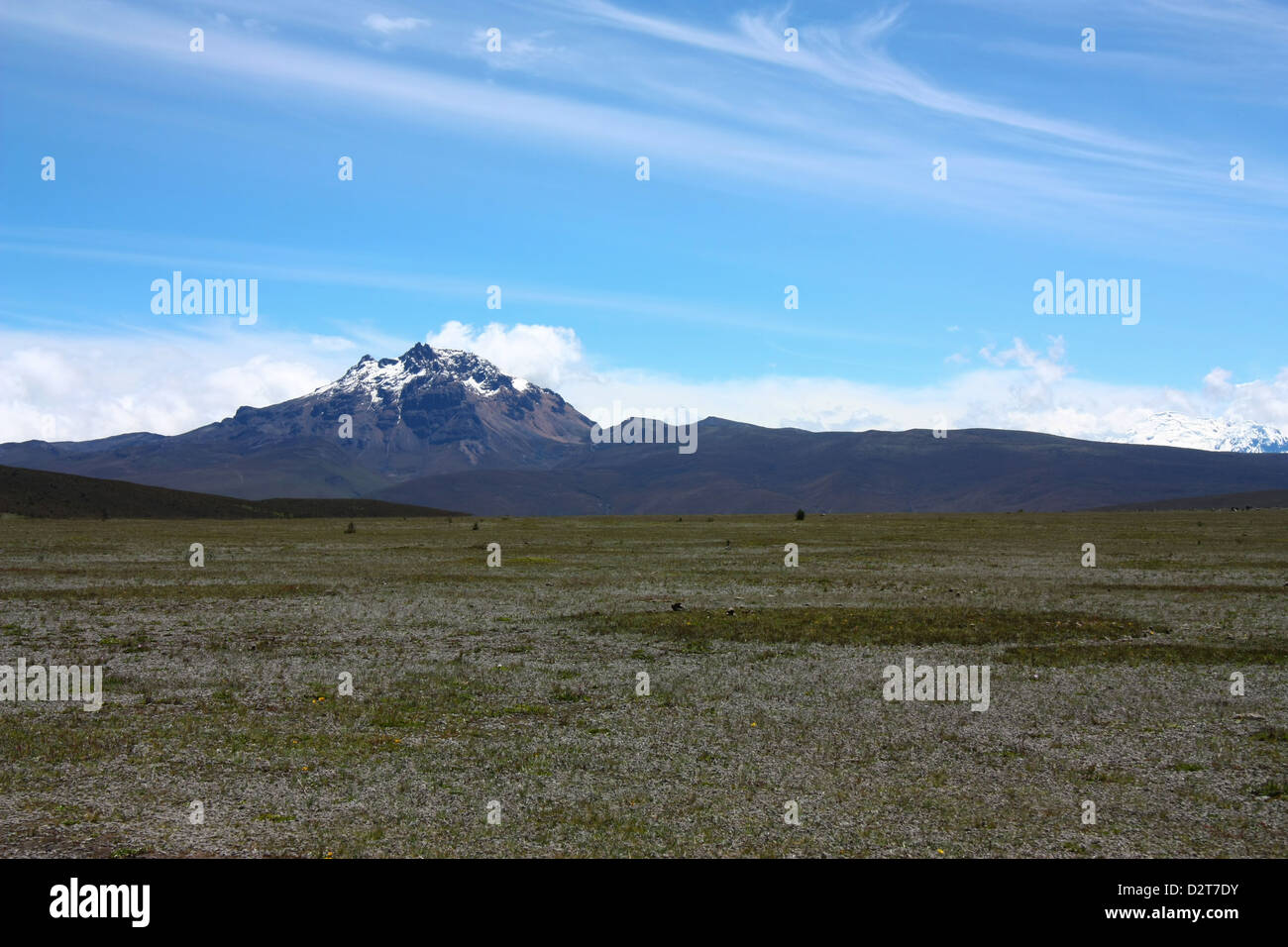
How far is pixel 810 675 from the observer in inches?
883

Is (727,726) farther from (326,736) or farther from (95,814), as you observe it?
(95,814)

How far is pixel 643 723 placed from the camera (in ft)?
58.5


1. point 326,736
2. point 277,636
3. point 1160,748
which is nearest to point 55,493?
point 277,636

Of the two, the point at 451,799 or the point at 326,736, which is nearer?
the point at 451,799

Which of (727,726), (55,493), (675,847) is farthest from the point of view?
(55,493)

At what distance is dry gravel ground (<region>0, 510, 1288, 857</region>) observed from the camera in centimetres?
1218

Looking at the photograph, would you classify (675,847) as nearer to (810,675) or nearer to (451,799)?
(451,799)

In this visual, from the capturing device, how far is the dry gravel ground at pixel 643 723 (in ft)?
40.0
